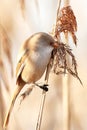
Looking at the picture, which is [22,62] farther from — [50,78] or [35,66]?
[50,78]

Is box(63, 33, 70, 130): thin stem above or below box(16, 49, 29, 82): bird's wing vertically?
below

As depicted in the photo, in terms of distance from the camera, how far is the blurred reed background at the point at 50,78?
1.13m

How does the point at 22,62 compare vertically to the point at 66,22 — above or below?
below

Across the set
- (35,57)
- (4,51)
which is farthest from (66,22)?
(4,51)

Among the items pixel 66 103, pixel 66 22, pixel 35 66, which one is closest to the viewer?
pixel 35 66

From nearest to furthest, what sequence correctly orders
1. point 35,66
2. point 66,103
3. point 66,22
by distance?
point 35,66, point 66,22, point 66,103

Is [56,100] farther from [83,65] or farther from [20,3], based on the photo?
[20,3]

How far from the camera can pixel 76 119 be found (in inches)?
45.6

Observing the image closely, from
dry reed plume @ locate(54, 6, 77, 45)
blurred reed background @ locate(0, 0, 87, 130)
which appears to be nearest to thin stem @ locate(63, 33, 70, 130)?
blurred reed background @ locate(0, 0, 87, 130)

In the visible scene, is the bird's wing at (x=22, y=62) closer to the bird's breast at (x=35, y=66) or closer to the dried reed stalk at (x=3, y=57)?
the bird's breast at (x=35, y=66)

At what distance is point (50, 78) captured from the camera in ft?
3.83

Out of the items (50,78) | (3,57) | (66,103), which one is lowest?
(66,103)

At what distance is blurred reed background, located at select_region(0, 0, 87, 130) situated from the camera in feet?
3.69

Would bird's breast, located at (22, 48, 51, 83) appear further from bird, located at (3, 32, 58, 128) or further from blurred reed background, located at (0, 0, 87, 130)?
blurred reed background, located at (0, 0, 87, 130)
